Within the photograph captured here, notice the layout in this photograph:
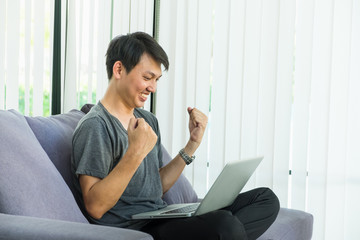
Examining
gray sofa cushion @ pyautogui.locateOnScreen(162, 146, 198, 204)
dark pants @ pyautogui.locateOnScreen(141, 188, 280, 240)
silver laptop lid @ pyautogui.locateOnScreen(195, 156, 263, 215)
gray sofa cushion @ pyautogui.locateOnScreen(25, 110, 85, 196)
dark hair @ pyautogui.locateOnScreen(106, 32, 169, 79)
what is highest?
dark hair @ pyautogui.locateOnScreen(106, 32, 169, 79)

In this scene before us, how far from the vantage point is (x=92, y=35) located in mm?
3455

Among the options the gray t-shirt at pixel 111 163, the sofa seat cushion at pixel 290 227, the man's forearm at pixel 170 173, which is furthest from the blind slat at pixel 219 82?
the gray t-shirt at pixel 111 163

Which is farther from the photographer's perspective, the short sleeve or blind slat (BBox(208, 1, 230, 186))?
blind slat (BBox(208, 1, 230, 186))

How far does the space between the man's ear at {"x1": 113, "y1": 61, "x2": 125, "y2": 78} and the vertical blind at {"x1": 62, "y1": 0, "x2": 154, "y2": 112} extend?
148 cm

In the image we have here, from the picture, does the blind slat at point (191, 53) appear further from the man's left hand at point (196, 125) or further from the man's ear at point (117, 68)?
the man's ear at point (117, 68)

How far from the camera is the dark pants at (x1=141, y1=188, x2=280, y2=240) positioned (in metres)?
1.59

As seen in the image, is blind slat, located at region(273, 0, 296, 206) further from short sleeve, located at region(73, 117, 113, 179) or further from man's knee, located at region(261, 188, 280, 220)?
short sleeve, located at region(73, 117, 113, 179)

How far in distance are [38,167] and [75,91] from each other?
1.91 meters

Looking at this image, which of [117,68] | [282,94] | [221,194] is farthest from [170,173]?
[282,94]

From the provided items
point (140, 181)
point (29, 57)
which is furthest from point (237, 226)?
point (29, 57)

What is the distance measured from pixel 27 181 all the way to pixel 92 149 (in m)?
0.26

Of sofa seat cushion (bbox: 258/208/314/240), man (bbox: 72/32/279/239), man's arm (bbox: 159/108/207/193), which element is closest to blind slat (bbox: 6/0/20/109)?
man (bbox: 72/32/279/239)

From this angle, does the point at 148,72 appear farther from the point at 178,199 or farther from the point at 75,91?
the point at 75,91

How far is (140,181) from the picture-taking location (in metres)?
1.92
